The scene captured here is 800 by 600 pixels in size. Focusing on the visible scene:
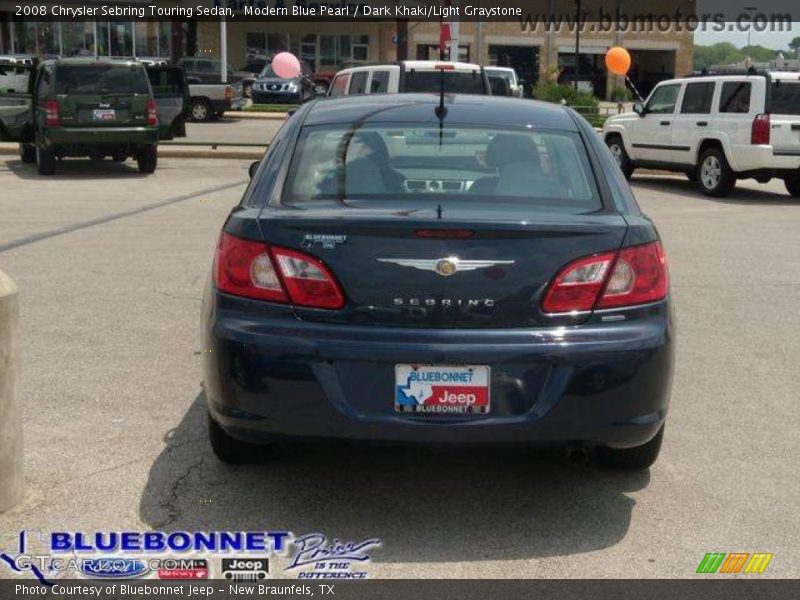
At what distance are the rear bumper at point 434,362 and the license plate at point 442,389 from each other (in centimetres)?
3

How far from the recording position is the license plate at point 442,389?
3.90 m

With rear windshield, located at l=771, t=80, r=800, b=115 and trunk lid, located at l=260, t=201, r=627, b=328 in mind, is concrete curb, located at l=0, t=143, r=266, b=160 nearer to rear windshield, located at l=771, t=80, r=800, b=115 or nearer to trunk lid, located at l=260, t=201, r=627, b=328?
Answer: rear windshield, located at l=771, t=80, r=800, b=115

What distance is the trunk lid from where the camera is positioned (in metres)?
3.95

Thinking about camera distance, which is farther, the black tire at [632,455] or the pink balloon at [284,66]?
the pink balloon at [284,66]

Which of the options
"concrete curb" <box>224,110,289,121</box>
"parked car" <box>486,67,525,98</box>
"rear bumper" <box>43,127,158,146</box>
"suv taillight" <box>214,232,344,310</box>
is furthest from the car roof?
"concrete curb" <box>224,110,289,121</box>

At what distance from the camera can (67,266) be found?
30.0ft

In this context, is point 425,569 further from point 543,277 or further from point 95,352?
point 95,352

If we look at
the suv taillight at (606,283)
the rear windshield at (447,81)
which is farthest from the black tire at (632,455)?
the rear windshield at (447,81)

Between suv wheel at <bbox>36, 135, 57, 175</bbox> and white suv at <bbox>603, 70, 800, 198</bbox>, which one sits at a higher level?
white suv at <bbox>603, 70, 800, 198</bbox>

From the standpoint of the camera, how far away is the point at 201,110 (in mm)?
29656

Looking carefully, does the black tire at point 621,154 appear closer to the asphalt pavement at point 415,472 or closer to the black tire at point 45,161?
the black tire at point 45,161

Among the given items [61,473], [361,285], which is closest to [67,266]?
[61,473]

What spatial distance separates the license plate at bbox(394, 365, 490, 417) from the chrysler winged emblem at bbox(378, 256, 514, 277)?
1.14ft

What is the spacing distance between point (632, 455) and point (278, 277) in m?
1.70
